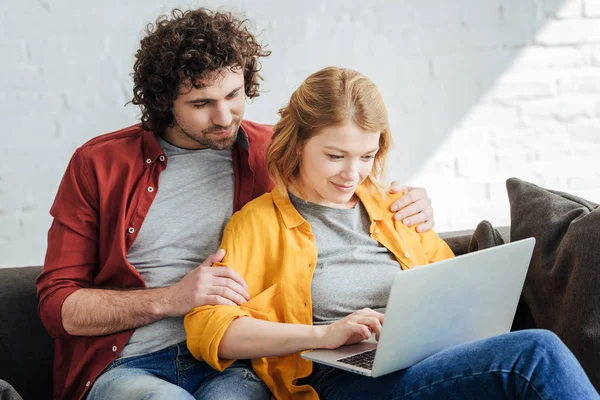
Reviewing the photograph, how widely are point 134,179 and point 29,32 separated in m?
0.68

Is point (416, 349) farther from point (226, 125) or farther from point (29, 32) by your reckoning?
point (29, 32)

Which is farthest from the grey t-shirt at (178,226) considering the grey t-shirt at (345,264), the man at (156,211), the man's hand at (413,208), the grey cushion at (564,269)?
the grey cushion at (564,269)

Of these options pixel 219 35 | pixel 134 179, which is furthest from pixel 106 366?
pixel 219 35

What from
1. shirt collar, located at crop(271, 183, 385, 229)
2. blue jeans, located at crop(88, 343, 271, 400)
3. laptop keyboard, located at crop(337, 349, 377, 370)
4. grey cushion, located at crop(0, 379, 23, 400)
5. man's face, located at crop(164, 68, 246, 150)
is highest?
man's face, located at crop(164, 68, 246, 150)

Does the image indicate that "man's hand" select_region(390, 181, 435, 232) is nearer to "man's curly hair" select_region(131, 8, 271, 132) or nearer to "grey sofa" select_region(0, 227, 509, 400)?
"man's curly hair" select_region(131, 8, 271, 132)

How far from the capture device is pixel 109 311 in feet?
6.49

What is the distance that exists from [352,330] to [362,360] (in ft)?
0.22

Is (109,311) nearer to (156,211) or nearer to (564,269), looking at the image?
(156,211)

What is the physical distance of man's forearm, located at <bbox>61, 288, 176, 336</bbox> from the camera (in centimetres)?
196

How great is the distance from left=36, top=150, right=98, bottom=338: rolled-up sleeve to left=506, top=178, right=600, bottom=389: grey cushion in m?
1.07

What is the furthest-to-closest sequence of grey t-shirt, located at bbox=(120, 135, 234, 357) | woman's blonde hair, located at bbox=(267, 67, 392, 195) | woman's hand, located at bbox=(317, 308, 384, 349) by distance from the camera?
1. grey t-shirt, located at bbox=(120, 135, 234, 357)
2. woman's blonde hair, located at bbox=(267, 67, 392, 195)
3. woman's hand, located at bbox=(317, 308, 384, 349)

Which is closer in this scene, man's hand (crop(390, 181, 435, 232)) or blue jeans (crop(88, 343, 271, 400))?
blue jeans (crop(88, 343, 271, 400))

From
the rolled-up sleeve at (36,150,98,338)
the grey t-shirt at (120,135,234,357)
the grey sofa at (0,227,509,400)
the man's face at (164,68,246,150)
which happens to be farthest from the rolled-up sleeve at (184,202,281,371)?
the grey sofa at (0,227,509,400)

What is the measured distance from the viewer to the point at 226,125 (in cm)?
208
